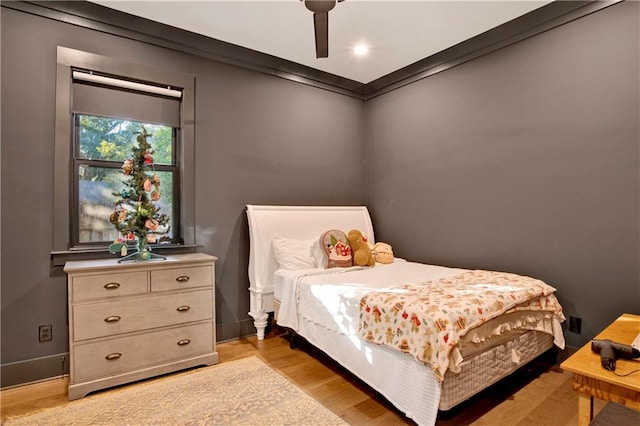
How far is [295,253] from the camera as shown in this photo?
3295mm

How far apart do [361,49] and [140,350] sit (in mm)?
3292

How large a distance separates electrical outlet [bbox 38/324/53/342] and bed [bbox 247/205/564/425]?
5.11 ft

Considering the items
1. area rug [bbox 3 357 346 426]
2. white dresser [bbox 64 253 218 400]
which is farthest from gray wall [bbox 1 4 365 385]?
area rug [bbox 3 357 346 426]

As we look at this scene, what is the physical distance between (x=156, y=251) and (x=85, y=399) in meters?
1.16

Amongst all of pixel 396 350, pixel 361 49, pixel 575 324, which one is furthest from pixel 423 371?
pixel 361 49

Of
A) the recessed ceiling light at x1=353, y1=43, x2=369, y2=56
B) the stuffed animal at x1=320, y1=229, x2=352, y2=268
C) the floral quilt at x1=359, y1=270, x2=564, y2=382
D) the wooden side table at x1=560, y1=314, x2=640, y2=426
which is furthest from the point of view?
the recessed ceiling light at x1=353, y1=43, x2=369, y2=56

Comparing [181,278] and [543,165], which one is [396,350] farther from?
[543,165]

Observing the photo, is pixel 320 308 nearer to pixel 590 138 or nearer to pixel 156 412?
pixel 156 412

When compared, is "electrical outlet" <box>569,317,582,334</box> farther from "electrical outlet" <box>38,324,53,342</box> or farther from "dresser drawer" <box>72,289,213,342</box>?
"electrical outlet" <box>38,324,53,342</box>

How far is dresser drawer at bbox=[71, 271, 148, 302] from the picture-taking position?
223cm

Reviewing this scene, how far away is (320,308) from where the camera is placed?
2.59 meters

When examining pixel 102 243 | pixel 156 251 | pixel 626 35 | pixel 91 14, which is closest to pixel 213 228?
pixel 156 251

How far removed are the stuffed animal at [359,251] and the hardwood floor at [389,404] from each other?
94 cm

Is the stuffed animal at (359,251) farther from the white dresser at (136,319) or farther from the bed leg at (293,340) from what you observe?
the white dresser at (136,319)
